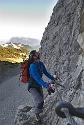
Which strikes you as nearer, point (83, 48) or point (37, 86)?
point (37, 86)

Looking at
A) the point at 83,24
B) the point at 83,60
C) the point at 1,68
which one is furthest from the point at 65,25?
the point at 1,68

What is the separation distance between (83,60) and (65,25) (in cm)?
1559

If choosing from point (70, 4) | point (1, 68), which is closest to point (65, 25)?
point (70, 4)

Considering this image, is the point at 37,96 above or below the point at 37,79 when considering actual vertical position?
below

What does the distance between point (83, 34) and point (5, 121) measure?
1496 cm

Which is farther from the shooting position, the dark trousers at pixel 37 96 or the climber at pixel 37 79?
the dark trousers at pixel 37 96

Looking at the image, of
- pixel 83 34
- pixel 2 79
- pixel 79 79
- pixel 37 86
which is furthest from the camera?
pixel 2 79

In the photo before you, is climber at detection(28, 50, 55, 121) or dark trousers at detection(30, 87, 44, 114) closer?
climber at detection(28, 50, 55, 121)

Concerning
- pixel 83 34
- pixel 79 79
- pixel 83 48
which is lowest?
pixel 79 79

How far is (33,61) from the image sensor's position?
11023 millimetres

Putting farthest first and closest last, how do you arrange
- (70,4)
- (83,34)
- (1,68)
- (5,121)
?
1. (1,68)
2. (70,4)
3. (5,121)
4. (83,34)

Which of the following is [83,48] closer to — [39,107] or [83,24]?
[83,24]

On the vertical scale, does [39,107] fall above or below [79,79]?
below

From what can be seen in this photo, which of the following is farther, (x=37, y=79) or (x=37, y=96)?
(x=37, y=96)
